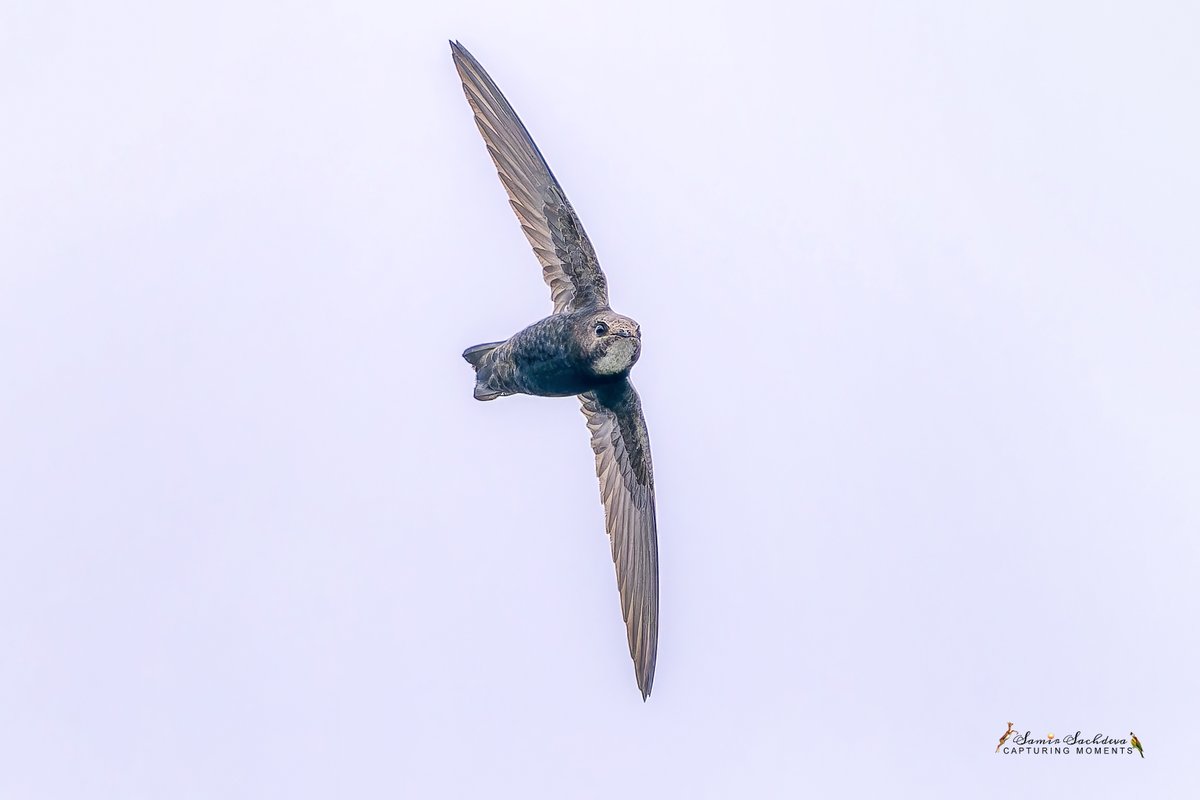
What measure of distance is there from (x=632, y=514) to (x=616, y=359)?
98.7 inches

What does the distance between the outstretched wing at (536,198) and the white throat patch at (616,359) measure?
3.15 ft

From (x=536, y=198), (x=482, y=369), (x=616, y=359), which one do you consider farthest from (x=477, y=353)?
(x=616, y=359)

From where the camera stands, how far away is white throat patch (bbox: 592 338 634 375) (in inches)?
573

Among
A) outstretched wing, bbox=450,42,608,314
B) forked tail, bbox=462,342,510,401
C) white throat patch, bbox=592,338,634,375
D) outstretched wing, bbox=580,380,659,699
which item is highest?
outstretched wing, bbox=450,42,608,314

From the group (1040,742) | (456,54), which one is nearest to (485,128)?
(456,54)

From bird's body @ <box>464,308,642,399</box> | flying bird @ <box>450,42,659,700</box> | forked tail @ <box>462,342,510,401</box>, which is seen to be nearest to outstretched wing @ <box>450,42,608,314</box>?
flying bird @ <box>450,42,659,700</box>

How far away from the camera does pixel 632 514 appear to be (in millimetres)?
16812

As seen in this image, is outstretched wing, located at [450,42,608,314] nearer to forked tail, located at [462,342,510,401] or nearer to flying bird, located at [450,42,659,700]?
flying bird, located at [450,42,659,700]

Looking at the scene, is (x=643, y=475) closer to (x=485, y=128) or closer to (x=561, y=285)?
(x=561, y=285)

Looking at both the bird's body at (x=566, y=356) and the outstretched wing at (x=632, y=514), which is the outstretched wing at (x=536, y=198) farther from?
the outstretched wing at (x=632, y=514)

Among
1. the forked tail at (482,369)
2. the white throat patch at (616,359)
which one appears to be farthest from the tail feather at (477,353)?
the white throat patch at (616,359)

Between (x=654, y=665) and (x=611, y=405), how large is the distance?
7.34 feet

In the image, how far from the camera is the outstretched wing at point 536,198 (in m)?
15.7

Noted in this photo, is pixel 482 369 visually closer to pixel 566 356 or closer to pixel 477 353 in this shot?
pixel 477 353
